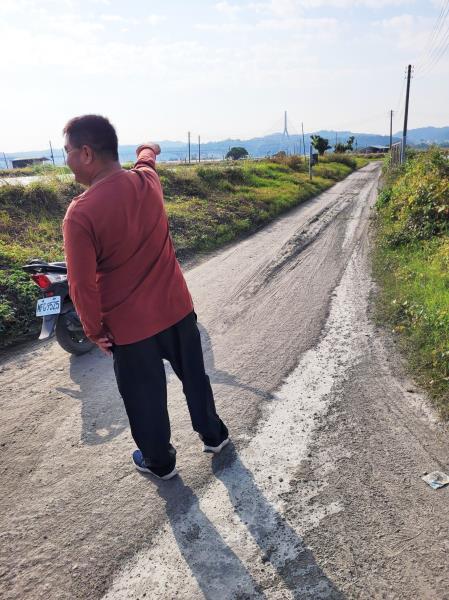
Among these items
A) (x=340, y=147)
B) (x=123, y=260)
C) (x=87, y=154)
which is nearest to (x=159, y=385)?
(x=123, y=260)

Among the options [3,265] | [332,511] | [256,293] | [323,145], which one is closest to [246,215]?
[256,293]

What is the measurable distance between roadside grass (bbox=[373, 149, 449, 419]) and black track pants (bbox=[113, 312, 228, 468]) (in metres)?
1.87

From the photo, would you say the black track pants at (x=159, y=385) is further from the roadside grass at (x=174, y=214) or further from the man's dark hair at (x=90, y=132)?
the roadside grass at (x=174, y=214)

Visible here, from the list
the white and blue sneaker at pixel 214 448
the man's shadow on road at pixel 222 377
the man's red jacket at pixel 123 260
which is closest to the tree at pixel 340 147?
the man's shadow on road at pixel 222 377

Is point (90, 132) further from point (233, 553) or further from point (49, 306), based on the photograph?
point (49, 306)

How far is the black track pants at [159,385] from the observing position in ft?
8.07

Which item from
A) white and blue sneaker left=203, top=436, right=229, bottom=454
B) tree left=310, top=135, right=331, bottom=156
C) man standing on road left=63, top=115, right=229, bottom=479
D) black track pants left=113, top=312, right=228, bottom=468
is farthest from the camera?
tree left=310, top=135, right=331, bottom=156

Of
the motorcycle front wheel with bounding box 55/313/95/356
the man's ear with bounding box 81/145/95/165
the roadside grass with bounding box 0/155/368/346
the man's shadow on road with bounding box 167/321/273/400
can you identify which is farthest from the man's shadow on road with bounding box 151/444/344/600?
the roadside grass with bounding box 0/155/368/346

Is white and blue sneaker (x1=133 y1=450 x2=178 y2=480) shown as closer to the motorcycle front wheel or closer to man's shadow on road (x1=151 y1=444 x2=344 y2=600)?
man's shadow on road (x1=151 y1=444 x2=344 y2=600)

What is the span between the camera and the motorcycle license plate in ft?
13.9

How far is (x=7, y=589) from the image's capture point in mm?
2057

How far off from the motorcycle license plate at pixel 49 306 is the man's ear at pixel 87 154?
2.41m

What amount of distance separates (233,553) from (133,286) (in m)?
1.47

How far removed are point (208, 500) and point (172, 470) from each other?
1.03ft
